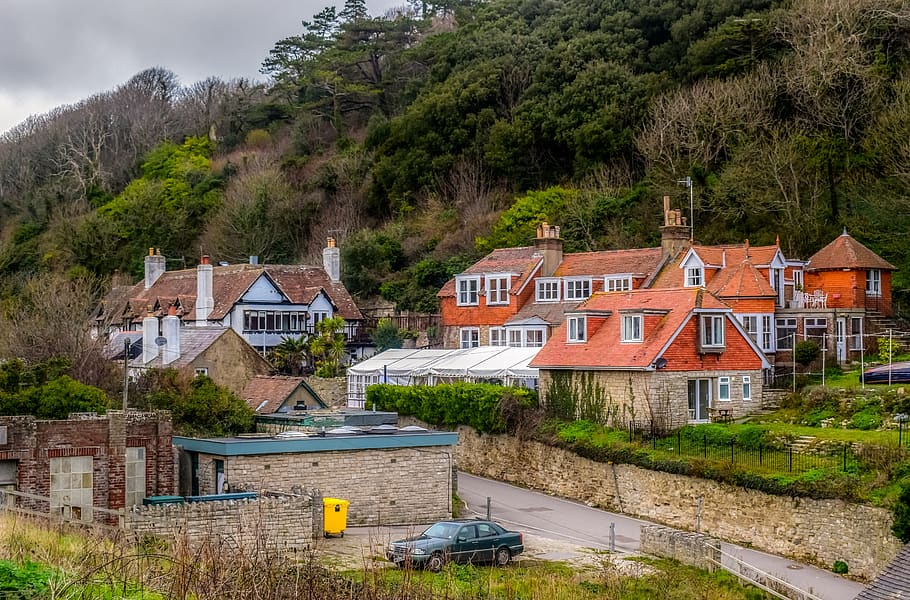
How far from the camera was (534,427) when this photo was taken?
3612 centimetres

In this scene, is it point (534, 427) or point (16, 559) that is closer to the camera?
point (16, 559)

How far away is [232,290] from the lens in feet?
180

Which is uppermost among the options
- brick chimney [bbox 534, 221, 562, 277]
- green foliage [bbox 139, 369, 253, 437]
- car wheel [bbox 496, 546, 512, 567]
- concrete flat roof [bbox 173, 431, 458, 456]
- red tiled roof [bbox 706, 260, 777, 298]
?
brick chimney [bbox 534, 221, 562, 277]

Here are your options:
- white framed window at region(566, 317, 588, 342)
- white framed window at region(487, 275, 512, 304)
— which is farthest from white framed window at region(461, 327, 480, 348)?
white framed window at region(566, 317, 588, 342)

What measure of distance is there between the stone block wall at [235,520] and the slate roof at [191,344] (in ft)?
56.1

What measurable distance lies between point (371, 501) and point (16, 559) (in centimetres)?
1315

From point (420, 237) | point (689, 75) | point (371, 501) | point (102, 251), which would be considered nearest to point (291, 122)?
point (102, 251)

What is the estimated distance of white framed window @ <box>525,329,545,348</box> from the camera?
4566 centimetres

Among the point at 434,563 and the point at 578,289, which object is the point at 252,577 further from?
the point at 578,289

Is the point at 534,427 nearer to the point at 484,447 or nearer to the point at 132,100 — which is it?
the point at 484,447

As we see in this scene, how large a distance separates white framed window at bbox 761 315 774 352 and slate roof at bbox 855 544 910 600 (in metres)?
21.9

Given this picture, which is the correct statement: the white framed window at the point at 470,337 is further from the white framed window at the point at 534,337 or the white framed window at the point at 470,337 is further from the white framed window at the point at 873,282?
the white framed window at the point at 873,282

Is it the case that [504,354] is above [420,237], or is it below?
below

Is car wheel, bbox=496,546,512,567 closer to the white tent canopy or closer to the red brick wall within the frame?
the red brick wall
